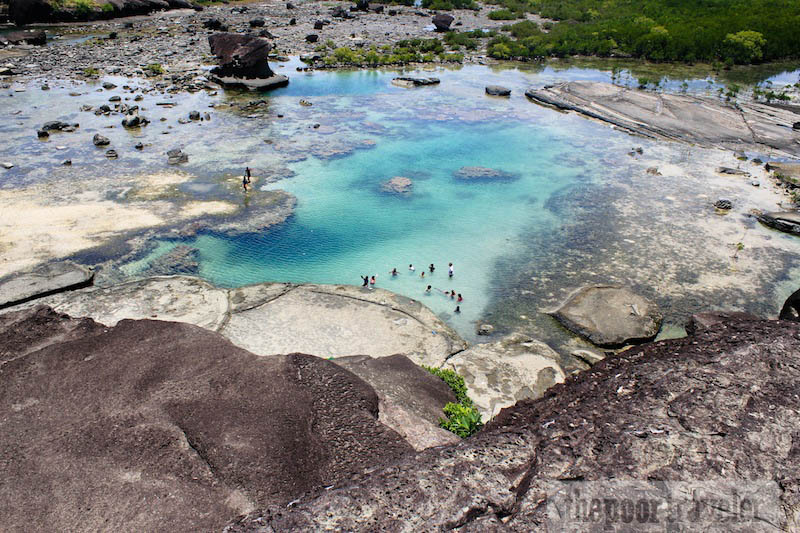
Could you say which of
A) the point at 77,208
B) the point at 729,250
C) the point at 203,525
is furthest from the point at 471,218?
the point at 203,525

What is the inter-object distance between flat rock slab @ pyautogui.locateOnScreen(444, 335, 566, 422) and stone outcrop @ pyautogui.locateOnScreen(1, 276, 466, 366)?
1.12 metres

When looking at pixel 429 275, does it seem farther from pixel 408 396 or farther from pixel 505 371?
pixel 408 396

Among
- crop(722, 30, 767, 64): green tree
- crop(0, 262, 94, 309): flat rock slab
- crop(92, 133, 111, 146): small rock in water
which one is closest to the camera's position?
crop(0, 262, 94, 309): flat rock slab

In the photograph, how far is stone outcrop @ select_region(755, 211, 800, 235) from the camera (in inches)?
1297

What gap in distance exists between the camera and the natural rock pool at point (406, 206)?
28.0 metres

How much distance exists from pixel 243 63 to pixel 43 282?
1700 inches

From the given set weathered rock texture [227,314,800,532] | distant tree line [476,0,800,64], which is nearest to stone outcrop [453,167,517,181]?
weathered rock texture [227,314,800,532]

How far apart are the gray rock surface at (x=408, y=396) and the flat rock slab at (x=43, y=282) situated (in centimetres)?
1473

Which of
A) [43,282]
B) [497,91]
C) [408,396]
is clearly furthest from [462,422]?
[497,91]

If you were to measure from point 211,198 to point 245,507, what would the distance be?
28.1 metres

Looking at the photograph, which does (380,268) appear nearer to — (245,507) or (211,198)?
(211,198)

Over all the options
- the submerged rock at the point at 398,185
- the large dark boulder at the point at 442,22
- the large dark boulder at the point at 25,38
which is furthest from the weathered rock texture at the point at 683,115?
the large dark boulder at the point at 25,38

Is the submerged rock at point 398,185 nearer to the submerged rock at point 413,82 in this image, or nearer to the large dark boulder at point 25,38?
the submerged rock at point 413,82

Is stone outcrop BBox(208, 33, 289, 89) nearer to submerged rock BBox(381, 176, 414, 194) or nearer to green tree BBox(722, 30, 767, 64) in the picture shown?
submerged rock BBox(381, 176, 414, 194)
